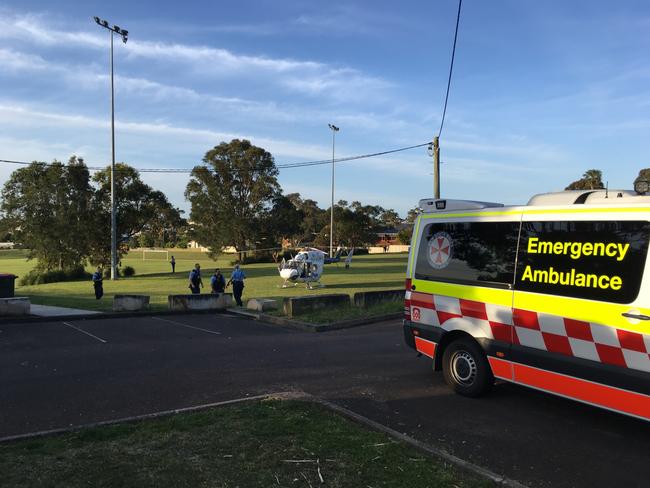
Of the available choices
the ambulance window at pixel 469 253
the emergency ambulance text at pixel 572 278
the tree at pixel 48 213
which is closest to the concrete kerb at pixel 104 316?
the ambulance window at pixel 469 253

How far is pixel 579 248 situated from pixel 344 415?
2946mm

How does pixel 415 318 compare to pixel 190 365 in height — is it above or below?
above

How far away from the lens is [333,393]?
6590 mm

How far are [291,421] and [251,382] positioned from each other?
2188 mm

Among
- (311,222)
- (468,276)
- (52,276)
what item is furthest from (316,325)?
(311,222)

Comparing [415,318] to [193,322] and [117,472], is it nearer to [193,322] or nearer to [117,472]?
[117,472]

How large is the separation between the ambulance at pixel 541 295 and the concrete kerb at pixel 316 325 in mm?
5719

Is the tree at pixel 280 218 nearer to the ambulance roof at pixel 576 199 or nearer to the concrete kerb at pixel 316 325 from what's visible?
the concrete kerb at pixel 316 325

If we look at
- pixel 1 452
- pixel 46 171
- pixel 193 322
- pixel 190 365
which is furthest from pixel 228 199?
pixel 1 452

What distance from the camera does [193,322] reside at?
14266 millimetres

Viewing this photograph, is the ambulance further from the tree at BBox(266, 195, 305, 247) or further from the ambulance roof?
the tree at BBox(266, 195, 305, 247)

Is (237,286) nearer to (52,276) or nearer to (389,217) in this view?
(52,276)

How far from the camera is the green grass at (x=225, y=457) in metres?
3.81

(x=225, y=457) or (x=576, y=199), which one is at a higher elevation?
(x=576, y=199)
